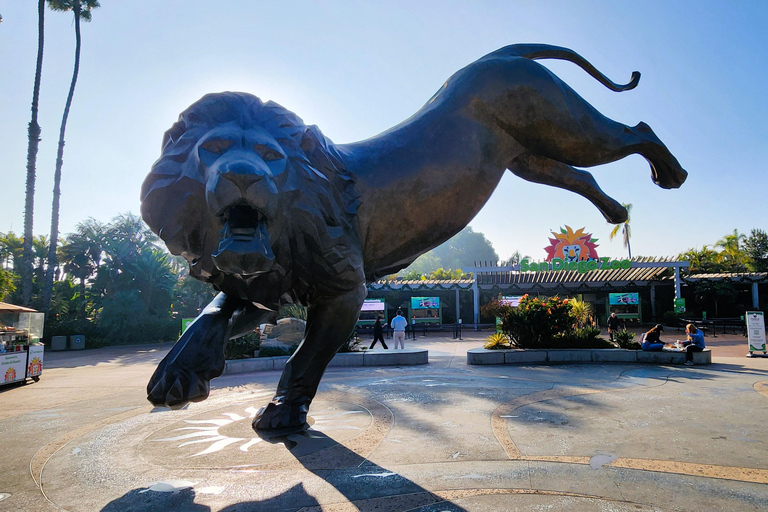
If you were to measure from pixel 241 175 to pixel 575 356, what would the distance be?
28.3 feet

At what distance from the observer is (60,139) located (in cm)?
2069

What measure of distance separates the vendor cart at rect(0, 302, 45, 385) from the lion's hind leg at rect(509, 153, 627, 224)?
8963mm

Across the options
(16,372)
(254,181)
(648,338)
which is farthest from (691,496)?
(16,372)

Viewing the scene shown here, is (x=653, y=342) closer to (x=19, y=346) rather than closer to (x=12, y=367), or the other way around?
(x=12, y=367)

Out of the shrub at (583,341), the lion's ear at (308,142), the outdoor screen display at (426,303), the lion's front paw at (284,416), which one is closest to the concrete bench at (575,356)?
the shrub at (583,341)

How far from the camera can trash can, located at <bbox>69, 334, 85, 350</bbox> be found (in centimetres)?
2020

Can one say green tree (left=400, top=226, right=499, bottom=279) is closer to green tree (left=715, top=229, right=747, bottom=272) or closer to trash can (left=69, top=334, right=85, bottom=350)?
green tree (left=715, top=229, right=747, bottom=272)

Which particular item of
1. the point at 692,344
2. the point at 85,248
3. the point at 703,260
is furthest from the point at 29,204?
the point at 703,260

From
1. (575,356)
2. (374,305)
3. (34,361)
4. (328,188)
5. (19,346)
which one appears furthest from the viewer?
(374,305)

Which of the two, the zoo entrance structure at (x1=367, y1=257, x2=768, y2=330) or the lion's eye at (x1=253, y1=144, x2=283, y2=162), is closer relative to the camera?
the lion's eye at (x1=253, y1=144, x2=283, y2=162)

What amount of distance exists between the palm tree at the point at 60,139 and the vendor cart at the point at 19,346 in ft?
34.6

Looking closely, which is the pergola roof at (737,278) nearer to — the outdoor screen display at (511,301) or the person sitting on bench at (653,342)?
the outdoor screen display at (511,301)

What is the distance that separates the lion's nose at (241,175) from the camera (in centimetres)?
234

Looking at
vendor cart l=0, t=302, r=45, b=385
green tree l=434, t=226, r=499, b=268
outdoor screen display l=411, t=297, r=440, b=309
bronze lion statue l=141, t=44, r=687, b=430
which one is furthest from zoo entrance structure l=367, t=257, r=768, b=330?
green tree l=434, t=226, r=499, b=268
